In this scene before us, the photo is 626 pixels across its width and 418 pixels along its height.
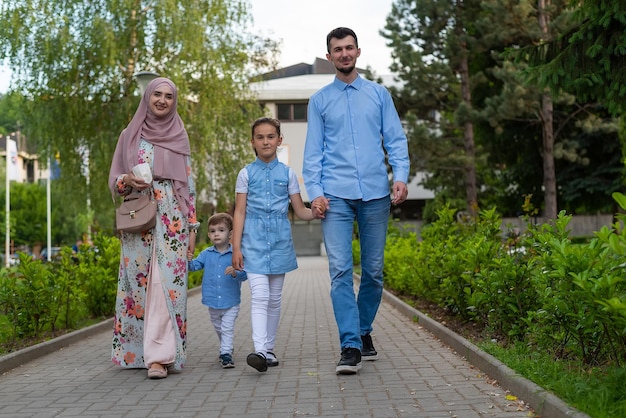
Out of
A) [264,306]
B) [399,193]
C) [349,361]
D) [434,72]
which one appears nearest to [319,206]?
[399,193]

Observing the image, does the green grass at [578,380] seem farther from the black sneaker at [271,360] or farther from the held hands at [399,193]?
the black sneaker at [271,360]

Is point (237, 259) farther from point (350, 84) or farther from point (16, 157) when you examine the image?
point (16, 157)

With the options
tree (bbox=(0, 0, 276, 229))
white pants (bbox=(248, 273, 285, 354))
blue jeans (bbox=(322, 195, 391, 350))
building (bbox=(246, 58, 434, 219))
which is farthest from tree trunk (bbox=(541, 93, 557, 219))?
white pants (bbox=(248, 273, 285, 354))

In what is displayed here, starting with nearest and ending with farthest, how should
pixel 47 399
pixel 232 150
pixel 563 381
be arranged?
pixel 563 381 < pixel 47 399 < pixel 232 150

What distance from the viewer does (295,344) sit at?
27.9ft

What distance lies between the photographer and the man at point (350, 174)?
20.6 ft

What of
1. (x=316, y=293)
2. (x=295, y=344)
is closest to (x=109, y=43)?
(x=316, y=293)

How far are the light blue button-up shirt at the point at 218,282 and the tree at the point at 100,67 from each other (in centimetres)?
1599

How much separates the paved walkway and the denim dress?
828mm

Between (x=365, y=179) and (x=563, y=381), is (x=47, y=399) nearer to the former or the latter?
(x=365, y=179)

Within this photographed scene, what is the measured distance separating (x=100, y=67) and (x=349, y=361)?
18.2 meters

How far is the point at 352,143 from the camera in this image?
649 cm

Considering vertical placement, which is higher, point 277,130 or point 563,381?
point 277,130

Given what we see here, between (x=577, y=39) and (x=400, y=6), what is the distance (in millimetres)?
23870
